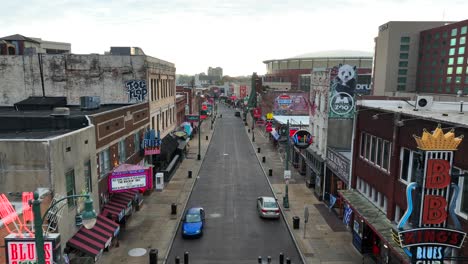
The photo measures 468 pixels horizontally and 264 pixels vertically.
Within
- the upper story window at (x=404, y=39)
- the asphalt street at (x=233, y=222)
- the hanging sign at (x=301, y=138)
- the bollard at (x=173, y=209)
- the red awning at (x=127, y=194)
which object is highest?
the upper story window at (x=404, y=39)

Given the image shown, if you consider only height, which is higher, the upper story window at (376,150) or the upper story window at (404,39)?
the upper story window at (404,39)

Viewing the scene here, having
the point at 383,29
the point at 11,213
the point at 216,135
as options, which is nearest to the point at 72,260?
the point at 11,213

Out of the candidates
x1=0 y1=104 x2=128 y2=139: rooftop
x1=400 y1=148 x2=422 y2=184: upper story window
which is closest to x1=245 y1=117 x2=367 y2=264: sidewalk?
x1=400 y1=148 x2=422 y2=184: upper story window

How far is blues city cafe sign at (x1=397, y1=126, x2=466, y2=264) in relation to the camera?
12.1 meters

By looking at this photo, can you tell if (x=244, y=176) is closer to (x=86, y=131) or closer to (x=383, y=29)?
(x=86, y=131)

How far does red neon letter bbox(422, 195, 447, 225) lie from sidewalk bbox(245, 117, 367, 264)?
1026cm

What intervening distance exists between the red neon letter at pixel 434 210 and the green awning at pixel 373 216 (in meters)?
3.90

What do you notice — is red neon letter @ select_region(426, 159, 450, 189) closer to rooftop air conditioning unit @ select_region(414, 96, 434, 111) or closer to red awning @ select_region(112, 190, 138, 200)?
rooftop air conditioning unit @ select_region(414, 96, 434, 111)

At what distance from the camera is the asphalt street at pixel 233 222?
898 inches

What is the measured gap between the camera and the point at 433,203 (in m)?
12.2

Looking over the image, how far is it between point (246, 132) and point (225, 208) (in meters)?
52.0

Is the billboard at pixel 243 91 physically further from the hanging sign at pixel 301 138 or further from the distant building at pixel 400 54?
the hanging sign at pixel 301 138

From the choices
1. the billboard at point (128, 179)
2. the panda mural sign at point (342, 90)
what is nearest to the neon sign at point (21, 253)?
the billboard at point (128, 179)

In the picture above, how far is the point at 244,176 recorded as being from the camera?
42781 millimetres
